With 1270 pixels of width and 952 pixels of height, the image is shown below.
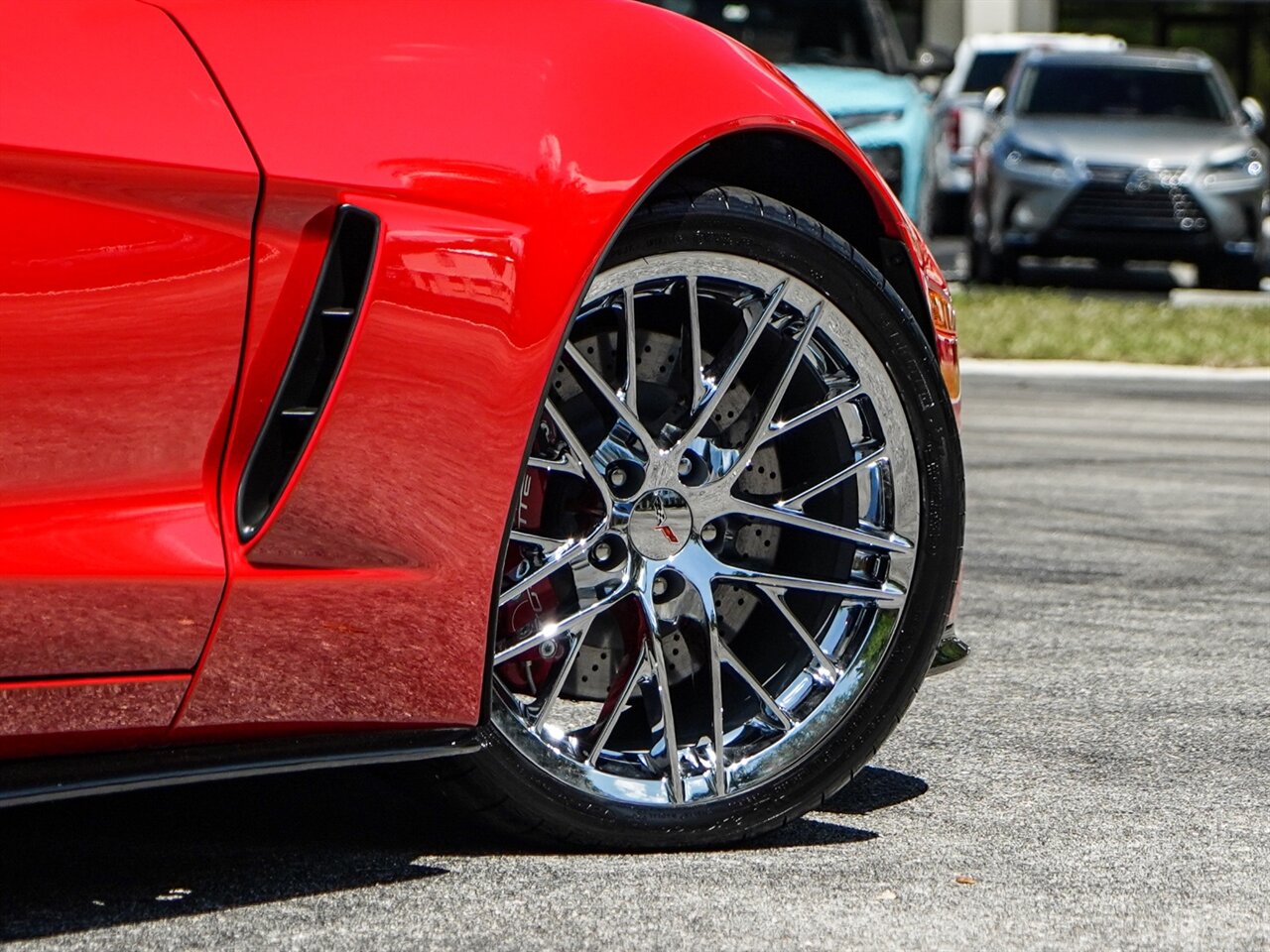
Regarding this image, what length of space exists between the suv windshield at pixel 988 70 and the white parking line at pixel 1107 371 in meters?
12.9

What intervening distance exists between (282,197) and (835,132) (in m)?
0.91

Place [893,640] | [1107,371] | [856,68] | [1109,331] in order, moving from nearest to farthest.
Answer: [893,640] < [1107,371] < [1109,331] < [856,68]

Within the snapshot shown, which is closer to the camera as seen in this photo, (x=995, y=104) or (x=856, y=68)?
(x=856, y=68)

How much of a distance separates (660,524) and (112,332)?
83cm

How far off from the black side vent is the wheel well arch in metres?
0.64

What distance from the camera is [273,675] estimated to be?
264 centimetres

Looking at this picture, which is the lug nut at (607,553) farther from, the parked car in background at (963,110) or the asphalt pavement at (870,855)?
the parked car in background at (963,110)

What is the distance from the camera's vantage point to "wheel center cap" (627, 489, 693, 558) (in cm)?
299

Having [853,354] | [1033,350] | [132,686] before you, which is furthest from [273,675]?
[1033,350]

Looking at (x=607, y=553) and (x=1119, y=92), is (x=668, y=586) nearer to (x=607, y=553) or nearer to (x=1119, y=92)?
(x=607, y=553)

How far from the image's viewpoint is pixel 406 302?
2613 mm

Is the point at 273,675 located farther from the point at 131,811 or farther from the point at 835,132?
the point at 835,132

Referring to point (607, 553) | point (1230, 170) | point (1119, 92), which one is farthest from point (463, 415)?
point (1119, 92)

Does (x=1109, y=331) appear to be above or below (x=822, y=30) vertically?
below
